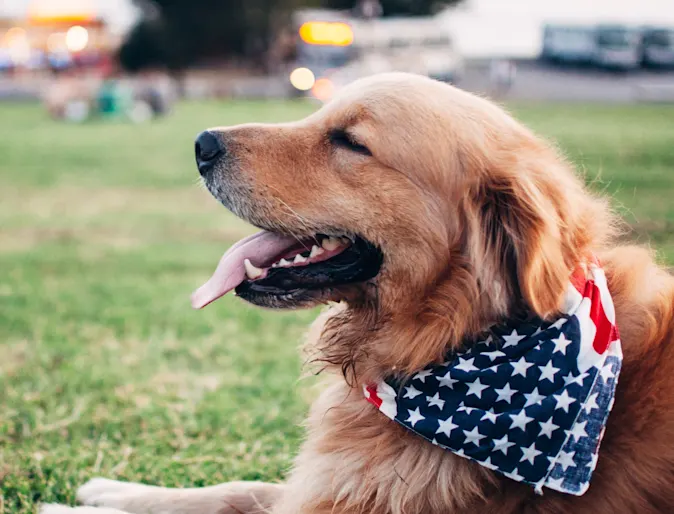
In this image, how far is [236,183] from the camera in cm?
306

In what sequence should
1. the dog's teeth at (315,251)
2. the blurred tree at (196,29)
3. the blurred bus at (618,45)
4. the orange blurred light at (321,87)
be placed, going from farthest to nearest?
the blurred tree at (196,29) → the orange blurred light at (321,87) → the blurred bus at (618,45) → the dog's teeth at (315,251)

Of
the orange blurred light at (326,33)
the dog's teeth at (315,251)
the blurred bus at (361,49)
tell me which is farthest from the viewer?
the orange blurred light at (326,33)

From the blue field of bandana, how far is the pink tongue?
889 mm

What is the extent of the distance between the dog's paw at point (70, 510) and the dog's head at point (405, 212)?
88 centimetres

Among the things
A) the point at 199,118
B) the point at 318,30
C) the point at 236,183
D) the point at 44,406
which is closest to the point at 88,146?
the point at 199,118

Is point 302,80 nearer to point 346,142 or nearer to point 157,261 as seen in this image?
point 157,261

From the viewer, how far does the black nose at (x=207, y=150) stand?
3092 millimetres

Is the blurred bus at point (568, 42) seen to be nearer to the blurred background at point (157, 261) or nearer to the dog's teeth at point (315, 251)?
the blurred background at point (157, 261)

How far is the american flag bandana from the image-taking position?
7.90 feet

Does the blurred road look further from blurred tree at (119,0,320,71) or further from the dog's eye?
blurred tree at (119,0,320,71)

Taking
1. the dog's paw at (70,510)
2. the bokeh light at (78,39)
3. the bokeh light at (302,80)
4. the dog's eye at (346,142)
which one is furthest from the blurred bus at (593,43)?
the bokeh light at (78,39)

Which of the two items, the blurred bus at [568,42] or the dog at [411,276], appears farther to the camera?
the blurred bus at [568,42]

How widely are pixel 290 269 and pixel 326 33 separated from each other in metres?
41.2

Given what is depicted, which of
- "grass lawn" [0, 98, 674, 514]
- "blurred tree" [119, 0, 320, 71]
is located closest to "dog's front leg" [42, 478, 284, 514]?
"grass lawn" [0, 98, 674, 514]
